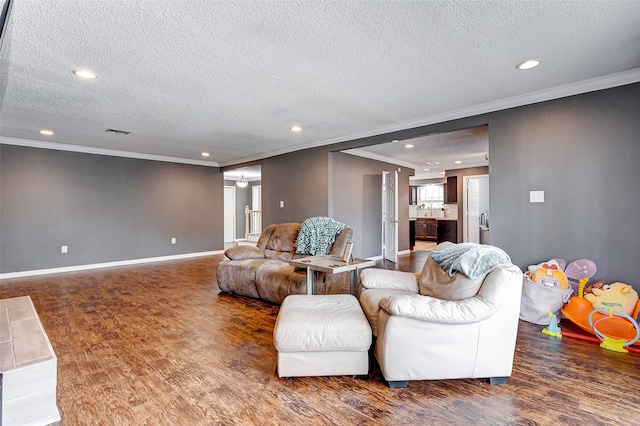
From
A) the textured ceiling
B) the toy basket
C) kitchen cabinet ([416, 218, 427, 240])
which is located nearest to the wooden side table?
the toy basket

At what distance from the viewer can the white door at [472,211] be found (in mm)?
8539

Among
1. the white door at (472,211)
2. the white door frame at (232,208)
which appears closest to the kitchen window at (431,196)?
the white door at (472,211)

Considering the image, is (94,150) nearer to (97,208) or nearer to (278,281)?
(97,208)

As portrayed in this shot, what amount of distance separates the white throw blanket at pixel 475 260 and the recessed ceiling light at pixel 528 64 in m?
1.69

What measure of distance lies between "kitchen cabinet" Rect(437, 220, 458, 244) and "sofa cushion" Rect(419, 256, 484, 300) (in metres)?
7.39

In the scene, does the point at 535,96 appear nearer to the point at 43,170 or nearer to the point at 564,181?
the point at 564,181

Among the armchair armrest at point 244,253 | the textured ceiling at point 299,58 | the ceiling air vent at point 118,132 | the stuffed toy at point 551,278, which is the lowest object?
the stuffed toy at point 551,278

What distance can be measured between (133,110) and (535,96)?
470 cm

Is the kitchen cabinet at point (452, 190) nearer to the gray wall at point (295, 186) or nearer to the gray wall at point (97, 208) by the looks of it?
the gray wall at point (295, 186)

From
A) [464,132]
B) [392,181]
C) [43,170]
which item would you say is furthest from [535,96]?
[43,170]

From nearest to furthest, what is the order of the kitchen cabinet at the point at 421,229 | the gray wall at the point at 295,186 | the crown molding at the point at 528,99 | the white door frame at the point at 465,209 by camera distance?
1. the crown molding at the point at 528,99
2. the gray wall at the point at 295,186
3. the white door frame at the point at 465,209
4. the kitchen cabinet at the point at 421,229

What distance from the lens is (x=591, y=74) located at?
2.90 m

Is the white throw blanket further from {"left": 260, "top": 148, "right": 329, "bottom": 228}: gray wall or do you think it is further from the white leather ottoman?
{"left": 260, "top": 148, "right": 329, "bottom": 228}: gray wall

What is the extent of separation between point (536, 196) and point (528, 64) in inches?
56.8
